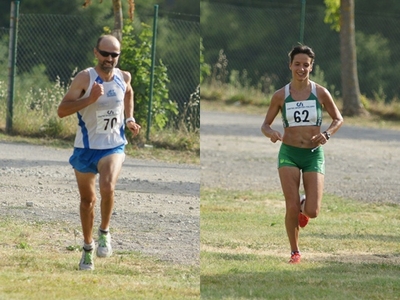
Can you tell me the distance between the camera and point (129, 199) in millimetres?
11852

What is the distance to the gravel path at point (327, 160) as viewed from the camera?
14.4 metres

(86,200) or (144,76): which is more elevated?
(144,76)

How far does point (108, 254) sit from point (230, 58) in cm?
2847

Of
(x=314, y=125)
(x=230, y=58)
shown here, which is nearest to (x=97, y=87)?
(x=314, y=125)

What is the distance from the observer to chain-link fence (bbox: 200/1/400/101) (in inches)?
1405

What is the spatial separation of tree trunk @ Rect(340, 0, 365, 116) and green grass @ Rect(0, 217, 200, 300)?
1720 cm

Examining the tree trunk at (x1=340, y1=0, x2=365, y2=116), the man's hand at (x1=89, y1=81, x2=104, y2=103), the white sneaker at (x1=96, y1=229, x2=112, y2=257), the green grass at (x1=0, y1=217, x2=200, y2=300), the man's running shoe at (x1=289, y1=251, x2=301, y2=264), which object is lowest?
the green grass at (x1=0, y1=217, x2=200, y2=300)

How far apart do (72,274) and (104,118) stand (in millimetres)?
1158

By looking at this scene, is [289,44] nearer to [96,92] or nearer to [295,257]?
[295,257]

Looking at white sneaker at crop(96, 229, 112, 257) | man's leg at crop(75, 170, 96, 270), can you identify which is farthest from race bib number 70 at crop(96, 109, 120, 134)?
white sneaker at crop(96, 229, 112, 257)

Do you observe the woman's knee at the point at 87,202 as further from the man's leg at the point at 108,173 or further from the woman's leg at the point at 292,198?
the woman's leg at the point at 292,198

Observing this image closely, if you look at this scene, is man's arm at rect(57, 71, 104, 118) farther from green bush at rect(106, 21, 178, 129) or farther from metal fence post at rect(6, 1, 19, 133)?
metal fence post at rect(6, 1, 19, 133)

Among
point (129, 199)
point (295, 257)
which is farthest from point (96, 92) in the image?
point (129, 199)

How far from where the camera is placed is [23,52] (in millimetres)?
20922
